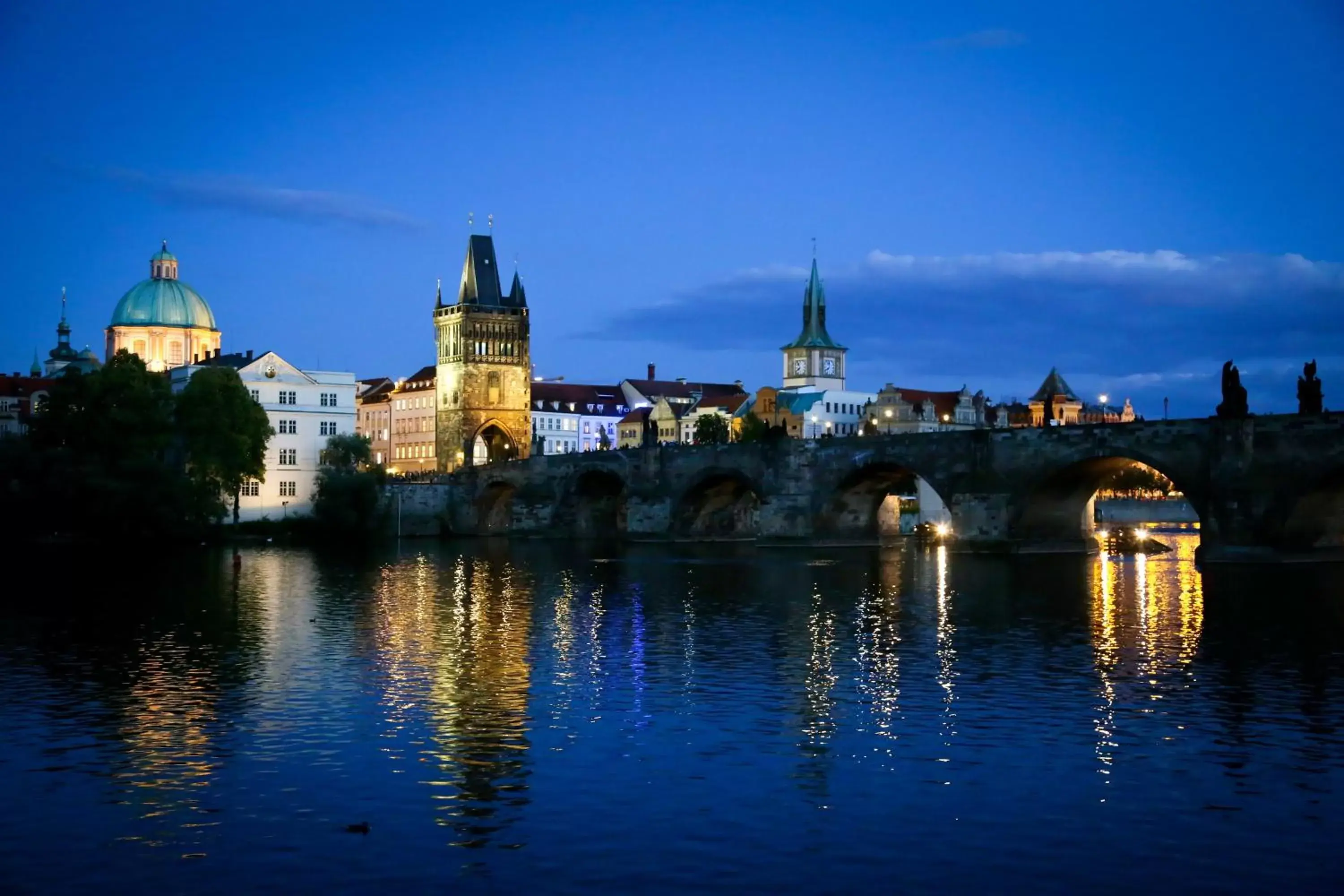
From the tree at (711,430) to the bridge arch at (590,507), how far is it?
43.0m

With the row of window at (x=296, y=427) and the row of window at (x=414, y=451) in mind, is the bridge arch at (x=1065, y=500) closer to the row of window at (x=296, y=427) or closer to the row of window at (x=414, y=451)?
the row of window at (x=296, y=427)

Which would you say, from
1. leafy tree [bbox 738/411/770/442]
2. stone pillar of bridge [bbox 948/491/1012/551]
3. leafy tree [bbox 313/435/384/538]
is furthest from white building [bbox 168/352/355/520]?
stone pillar of bridge [bbox 948/491/1012/551]

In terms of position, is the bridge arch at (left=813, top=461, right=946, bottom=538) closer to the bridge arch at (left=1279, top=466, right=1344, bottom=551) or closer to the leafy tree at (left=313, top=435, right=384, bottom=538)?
the bridge arch at (left=1279, top=466, right=1344, bottom=551)

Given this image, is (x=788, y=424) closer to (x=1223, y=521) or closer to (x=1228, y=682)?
(x=1223, y=521)

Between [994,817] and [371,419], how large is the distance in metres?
170

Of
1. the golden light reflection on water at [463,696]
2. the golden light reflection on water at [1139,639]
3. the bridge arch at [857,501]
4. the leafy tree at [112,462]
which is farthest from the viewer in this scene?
the bridge arch at [857,501]

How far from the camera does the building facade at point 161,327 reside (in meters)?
146

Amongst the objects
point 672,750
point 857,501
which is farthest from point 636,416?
point 672,750

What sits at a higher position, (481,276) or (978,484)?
(481,276)

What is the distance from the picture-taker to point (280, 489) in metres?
112

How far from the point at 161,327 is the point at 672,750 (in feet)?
445

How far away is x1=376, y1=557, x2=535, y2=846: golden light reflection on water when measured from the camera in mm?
18156

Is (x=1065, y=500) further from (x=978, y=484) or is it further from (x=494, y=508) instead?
(x=494, y=508)

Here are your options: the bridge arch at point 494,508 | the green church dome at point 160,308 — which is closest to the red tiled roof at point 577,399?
the green church dome at point 160,308
